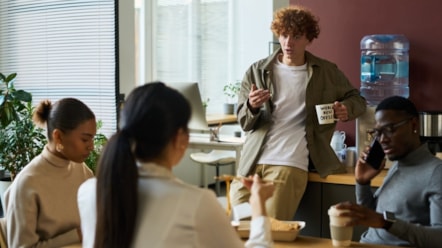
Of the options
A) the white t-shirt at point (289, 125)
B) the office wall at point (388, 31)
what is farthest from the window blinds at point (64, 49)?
the white t-shirt at point (289, 125)

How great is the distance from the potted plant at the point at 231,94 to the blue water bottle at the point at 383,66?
9.34 feet

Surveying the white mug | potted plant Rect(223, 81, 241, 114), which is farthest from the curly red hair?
potted plant Rect(223, 81, 241, 114)

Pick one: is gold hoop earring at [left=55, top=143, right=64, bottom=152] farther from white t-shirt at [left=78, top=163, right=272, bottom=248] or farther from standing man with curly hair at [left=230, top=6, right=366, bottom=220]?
standing man with curly hair at [left=230, top=6, right=366, bottom=220]

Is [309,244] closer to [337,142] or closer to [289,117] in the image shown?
[289,117]

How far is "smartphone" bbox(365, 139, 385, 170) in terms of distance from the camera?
2.35 metres

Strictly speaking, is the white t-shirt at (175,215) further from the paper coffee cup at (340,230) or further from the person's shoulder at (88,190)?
the paper coffee cup at (340,230)

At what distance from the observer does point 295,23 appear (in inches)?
128

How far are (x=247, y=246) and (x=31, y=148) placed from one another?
9.62 ft

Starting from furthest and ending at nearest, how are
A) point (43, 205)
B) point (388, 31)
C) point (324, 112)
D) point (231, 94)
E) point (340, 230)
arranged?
1. point (231, 94)
2. point (388, 31)
3. point (324, 112)
4. point (43, 205)
5. point (340, 230)

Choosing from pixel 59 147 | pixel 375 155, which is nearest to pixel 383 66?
pixel 375 155

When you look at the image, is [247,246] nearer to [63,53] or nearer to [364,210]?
[364,210]

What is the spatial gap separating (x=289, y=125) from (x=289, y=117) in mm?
40

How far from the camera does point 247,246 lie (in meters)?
1.62

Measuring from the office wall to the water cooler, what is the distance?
0.16 feet
